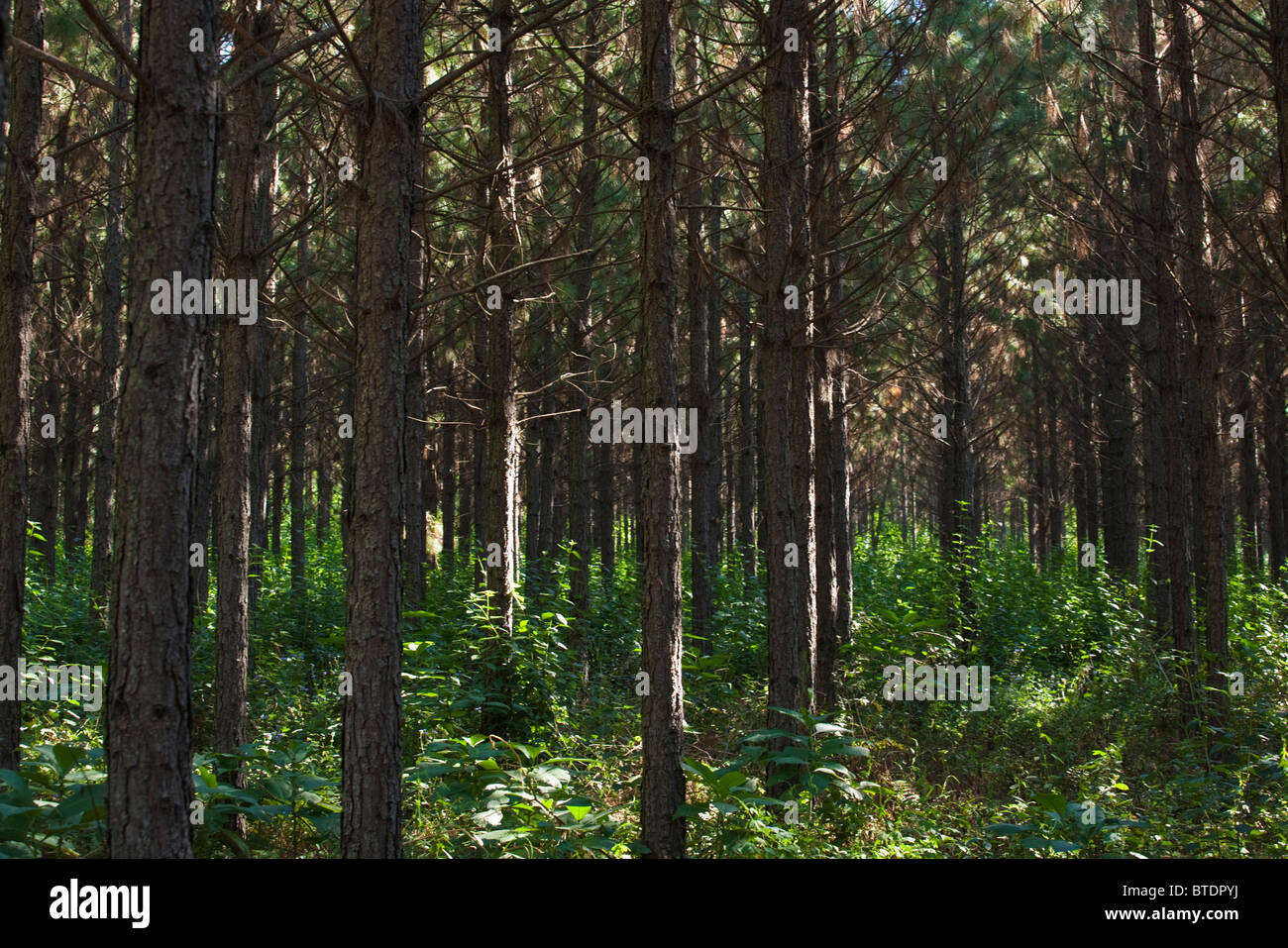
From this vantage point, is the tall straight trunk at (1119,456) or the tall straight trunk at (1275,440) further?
the tall straight trunk at (1275,440)

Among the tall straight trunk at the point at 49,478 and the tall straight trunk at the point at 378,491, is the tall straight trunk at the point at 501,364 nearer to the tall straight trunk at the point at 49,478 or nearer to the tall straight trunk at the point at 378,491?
the tall straight trunk at the point at 378,491

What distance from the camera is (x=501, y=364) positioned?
9211mm

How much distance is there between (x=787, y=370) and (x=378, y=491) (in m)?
3.48

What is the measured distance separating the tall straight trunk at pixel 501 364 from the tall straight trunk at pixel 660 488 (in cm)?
313

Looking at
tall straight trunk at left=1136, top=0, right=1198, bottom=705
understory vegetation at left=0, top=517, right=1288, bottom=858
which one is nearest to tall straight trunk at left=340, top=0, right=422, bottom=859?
understory vegetation at left=0, top=517, right=1288, bottom=858

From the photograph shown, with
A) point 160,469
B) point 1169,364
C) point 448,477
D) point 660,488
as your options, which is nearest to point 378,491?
point 160,469

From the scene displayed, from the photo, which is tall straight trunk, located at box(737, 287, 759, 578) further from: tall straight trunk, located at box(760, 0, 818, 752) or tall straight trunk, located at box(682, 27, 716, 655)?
tall straight trunk, located at box(760, 0, 818, 752)

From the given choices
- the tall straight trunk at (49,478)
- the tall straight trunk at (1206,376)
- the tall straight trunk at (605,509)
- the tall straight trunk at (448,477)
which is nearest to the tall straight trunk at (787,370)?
the tall straight trunk at (1206,376)

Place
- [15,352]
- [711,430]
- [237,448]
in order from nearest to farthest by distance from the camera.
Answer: [15,352] < [237,448] < [711,430]

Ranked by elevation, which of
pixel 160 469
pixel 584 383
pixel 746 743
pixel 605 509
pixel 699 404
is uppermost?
pixel 584 383

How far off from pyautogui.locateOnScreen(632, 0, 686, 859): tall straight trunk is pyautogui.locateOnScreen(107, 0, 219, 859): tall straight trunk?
8.17 ft

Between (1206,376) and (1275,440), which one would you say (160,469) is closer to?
(1206,376)

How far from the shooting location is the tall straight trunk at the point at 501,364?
8.82 metres

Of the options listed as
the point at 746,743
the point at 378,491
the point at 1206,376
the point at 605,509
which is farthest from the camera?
the point at 605,509
